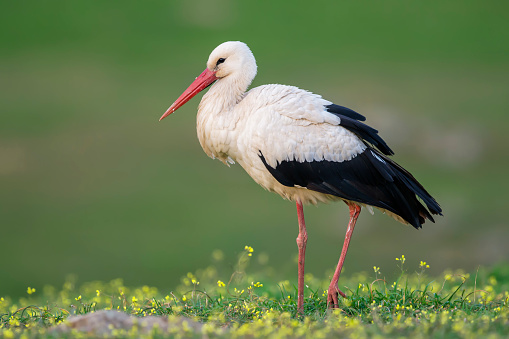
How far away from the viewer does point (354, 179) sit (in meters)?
5.53

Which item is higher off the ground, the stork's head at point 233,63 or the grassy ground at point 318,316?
the stork's head at point 233,63

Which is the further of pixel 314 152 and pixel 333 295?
pixel 314 152

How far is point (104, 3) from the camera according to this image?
22781 mm

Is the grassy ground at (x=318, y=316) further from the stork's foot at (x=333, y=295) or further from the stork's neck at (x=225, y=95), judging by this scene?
the stork's neck at (x=225, y=95)

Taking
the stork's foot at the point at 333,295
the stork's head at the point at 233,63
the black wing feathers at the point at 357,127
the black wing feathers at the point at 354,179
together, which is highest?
the stork's head at the point at 233,63

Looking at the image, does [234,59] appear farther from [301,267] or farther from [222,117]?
[301,267]

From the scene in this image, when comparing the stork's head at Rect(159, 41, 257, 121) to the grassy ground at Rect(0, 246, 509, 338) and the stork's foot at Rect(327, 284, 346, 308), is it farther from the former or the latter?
the stork's foot at Rect(327, 284, 346, 308)

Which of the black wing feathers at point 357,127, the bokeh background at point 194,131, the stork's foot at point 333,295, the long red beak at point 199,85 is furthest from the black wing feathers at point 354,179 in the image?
the bokeh background at point 194,131

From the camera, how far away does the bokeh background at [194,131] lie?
40.2 ft

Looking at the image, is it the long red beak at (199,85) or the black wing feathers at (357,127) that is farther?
the long red beak at (199,85)

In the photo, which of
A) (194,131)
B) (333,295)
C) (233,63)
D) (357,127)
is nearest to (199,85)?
(233,63)

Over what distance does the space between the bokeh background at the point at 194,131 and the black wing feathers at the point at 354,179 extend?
4.72 m

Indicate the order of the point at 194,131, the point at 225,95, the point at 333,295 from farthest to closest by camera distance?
the point at 194,131 < the point at 225,95 < the point at 333,295

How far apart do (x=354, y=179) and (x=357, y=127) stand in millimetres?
406
